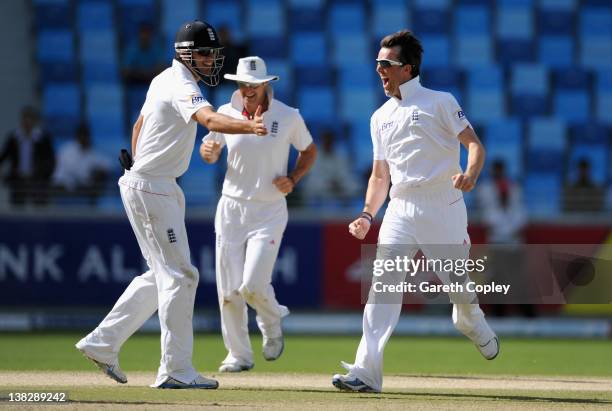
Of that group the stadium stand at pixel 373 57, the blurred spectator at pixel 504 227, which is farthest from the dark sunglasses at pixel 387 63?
the stadium stand at pixel 373 57

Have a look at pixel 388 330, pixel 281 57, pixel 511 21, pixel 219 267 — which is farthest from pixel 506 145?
pixel 388 330

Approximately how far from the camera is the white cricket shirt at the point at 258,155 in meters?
9.61

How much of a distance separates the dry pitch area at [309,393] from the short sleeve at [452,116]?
168cm

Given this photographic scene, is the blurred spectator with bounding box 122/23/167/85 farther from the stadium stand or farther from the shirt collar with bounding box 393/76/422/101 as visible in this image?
the shirt collar with bounding box 393/76/422/101

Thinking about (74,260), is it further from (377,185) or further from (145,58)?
(377,185)

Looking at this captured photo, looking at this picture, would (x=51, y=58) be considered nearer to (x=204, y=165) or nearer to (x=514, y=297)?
(x=204, y=165)

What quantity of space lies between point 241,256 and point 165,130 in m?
2.05

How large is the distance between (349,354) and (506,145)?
7135 mm

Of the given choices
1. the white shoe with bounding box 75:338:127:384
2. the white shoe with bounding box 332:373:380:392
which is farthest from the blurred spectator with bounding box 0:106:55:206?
the white shoe with bounding box 332:373:380:392

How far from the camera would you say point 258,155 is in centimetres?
962

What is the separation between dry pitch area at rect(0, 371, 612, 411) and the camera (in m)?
7.02

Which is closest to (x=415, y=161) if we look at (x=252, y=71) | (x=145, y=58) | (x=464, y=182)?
(x=464, y=182)

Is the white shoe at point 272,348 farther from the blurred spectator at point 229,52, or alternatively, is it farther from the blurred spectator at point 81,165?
the blurred spectator at point 229,52

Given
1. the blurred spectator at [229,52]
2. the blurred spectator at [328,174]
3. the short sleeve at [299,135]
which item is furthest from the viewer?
the blurred spectator at [229,52]
